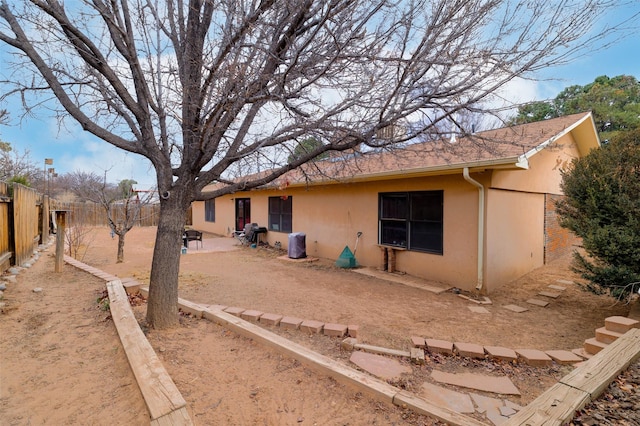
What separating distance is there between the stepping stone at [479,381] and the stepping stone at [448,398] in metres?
0.16

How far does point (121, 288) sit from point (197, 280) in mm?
2020

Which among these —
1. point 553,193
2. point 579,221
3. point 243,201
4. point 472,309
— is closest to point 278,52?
point 472,309

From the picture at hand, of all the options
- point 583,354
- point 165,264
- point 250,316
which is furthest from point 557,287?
point 165,264

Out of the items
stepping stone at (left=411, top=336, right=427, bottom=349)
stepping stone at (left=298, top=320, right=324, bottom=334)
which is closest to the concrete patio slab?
stepping stone at (left=411, top=336, right=427, bottom=349)

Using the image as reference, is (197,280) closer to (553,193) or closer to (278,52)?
(278,52)

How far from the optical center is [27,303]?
4.46m

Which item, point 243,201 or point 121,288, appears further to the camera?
point 243,201

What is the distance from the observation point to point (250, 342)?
10.8 ft

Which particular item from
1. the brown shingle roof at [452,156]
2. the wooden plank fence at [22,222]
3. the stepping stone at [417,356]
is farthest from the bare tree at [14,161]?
the stepping stone at [417,356]

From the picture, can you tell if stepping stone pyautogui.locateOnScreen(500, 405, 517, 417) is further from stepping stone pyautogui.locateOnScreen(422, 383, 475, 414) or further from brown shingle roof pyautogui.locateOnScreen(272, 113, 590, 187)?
brown shingle roof pyautogui.locateOnScreen(272, 113, 590, 187)

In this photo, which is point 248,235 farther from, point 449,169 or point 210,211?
point 449,169

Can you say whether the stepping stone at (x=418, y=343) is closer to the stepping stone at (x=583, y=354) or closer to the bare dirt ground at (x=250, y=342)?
the bare dirt ground at (x=250, y=342)

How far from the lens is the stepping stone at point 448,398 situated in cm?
236

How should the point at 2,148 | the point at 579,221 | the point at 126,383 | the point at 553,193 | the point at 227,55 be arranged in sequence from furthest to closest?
the point at 2,148 → the point at 553,193 → the point at 579,221 → the point at 227,55 → the point at 126,383
